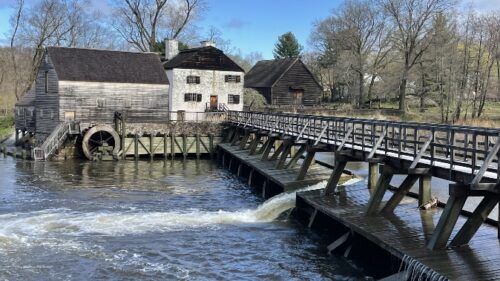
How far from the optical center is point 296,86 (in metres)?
66.2

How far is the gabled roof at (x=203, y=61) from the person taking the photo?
49.1m

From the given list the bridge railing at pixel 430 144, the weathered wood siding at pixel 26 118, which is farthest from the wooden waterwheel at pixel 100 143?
the bridge railing at pixel 430 144

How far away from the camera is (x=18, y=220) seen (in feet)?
59.3

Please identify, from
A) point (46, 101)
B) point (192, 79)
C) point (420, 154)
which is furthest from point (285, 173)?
point (192, 79)

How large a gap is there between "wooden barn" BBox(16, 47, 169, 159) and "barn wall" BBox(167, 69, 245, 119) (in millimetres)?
4065

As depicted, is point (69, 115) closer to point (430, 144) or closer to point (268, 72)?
point (430, 144)

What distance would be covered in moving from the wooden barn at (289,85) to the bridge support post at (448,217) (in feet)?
175

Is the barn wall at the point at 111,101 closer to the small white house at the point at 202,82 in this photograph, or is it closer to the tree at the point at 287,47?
the small white house at the point at 202,82

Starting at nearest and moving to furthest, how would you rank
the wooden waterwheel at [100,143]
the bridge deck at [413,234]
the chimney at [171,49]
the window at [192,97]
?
the bridge deck at [413,234], the wooden waterwheel at [100,143], the window at [192,97], the chimney at [171,49]

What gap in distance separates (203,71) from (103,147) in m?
15.4

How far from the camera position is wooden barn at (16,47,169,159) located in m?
39.2

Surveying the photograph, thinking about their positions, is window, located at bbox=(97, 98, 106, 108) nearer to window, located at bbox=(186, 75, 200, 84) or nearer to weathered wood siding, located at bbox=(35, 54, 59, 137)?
weathered wood siding, located at bbox=(35, 54, 59, 137)

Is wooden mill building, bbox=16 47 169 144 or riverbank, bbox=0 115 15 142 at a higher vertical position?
wooden mill building, bbox=16 47 169 144

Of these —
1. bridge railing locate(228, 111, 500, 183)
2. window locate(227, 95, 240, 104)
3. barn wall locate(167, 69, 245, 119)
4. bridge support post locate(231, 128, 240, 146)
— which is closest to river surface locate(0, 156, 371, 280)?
bridge railing locate(228, 111, 500, 183)
